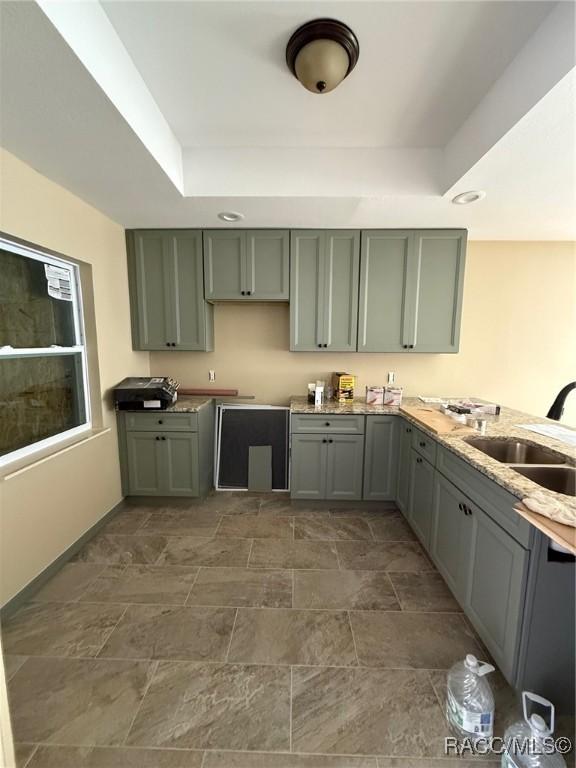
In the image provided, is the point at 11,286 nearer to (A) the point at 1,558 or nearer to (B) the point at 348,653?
(A) the point at 1,558

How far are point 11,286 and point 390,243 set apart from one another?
2801mm

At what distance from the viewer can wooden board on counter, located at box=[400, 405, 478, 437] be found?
202cm

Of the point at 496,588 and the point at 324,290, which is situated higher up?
the point at 324,290

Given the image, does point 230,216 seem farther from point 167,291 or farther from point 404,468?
point 404,468

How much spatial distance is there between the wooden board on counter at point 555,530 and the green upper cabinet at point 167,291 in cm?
258

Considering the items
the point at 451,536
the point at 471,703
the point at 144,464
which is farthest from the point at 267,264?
the point at 471,703

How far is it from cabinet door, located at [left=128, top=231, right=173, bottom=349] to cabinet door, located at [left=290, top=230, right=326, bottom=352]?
3.77ft

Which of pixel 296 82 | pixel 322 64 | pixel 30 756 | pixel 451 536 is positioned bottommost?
pixel 30 756

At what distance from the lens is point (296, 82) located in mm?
1560

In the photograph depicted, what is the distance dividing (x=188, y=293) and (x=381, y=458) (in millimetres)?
2301

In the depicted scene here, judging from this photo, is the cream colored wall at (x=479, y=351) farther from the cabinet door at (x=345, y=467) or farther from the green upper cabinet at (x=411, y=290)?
the cabinet door at (x=345, y=467)

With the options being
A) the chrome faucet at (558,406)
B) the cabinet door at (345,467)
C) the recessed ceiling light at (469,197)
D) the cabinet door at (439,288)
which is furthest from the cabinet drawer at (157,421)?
the chrome faucet at (558,406)

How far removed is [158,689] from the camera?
135cm

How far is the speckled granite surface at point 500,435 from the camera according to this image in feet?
4.03
